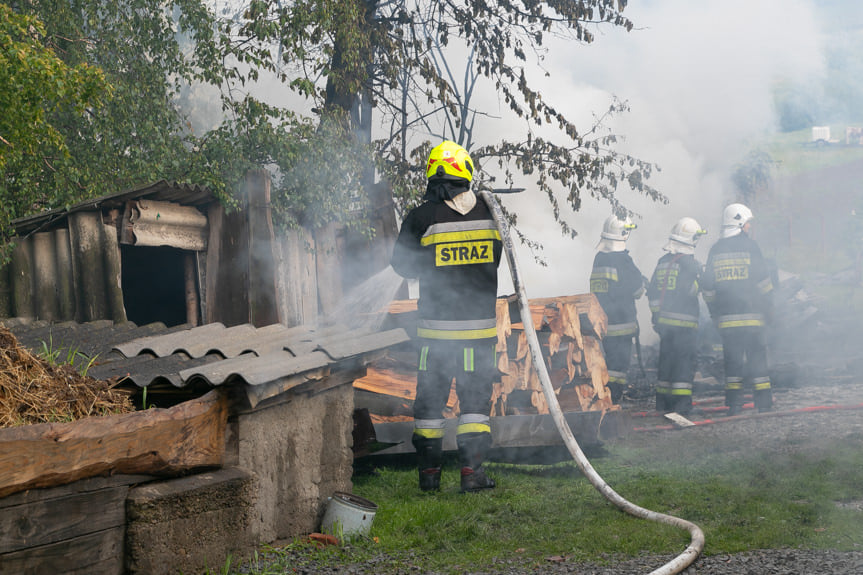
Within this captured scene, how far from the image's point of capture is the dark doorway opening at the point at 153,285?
10.7 meters

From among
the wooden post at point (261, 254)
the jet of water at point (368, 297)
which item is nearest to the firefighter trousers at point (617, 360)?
the jet of water at point (368, 297)

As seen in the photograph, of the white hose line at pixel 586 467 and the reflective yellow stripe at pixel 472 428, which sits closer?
the white hose line at pixel 586 467

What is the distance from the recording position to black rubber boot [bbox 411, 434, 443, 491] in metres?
5.58

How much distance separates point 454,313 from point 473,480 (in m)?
1.19

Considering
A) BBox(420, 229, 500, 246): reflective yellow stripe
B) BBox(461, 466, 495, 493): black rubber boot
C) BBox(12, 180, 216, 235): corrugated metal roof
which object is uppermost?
BBox(12, 180, 216, 235): corrugated metal roof

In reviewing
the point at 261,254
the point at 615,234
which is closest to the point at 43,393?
the point at 261,254

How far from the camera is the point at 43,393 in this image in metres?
3.49

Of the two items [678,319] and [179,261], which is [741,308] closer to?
[678,319]

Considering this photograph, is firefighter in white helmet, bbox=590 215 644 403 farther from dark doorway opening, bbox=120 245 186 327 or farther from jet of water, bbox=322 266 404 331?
dark doorway opening, bbox=120 245 186 327

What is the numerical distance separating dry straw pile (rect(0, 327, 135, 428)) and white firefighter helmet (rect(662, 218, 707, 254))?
7.81 m

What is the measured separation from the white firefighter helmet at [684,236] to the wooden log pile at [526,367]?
2030 millimetres

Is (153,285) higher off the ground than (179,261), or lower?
lower

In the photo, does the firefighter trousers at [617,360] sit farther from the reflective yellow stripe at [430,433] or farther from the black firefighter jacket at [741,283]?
the reflective yellow stripe at [430,433]

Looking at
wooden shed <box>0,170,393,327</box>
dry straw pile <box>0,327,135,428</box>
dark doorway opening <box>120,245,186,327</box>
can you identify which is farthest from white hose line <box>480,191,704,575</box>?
dark doorway opening <box>120,245,186,327</box>
